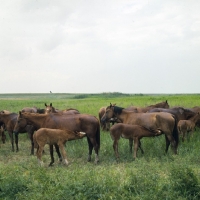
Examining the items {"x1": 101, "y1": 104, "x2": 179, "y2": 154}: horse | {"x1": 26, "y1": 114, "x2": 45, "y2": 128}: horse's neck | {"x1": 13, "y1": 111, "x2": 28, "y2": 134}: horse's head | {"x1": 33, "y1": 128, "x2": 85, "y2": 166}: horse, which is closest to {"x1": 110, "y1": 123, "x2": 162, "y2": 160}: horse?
{"x1": 101, "y1": 104, "x2": 179, "y2": 154}: horse

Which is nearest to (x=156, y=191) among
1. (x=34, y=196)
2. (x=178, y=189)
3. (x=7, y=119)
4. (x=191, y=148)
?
(x=178, y=189)

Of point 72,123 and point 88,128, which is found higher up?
point 72,123

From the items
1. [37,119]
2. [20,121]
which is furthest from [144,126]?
[20,121]

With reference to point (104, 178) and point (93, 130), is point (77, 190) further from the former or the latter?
point (93, 130)

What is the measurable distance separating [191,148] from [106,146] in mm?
3080

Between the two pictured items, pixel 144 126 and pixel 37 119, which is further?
pixel 144 126

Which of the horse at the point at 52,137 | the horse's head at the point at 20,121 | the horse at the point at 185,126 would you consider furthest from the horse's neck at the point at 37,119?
the horse at the point at 185,126

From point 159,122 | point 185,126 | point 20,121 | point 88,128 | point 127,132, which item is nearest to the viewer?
point 127,132

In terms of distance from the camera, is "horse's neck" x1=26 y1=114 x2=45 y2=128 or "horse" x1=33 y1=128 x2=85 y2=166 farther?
"horse's neck" x1=26 y1=114 x2=45 y2=128

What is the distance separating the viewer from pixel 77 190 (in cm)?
680

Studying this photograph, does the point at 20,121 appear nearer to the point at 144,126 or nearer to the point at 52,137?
the point at 52,137

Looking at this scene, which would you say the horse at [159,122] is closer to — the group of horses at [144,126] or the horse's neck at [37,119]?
the group of horses at [144,126]

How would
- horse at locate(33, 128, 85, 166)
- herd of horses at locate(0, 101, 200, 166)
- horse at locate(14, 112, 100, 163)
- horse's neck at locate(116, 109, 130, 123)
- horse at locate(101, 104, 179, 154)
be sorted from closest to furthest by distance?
horse at locate(33, 128, 85, 166), herd of horses at locate(0, 101, 200, 166), horse at locate(14, 112, 100, 163), horse at locate(101, 104, 179, 154), horse's neck at locate(116, 109, 130, 123)

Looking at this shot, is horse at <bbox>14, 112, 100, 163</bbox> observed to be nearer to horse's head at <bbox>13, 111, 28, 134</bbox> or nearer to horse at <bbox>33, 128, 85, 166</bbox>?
horse's head at <bbox>13, 111, 28, 134</bbox>
